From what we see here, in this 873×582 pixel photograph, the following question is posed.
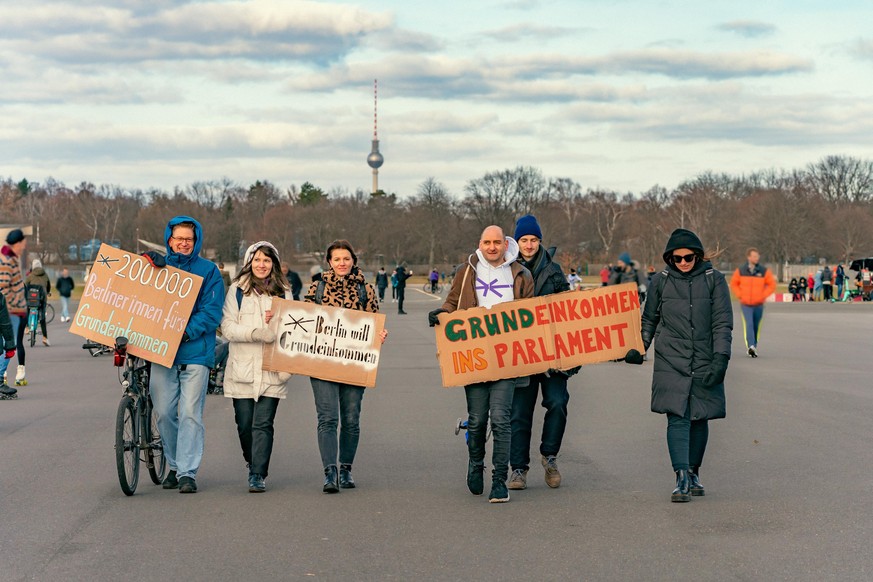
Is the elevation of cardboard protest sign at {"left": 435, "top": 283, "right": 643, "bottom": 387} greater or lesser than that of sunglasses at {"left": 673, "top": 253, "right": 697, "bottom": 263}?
lesser

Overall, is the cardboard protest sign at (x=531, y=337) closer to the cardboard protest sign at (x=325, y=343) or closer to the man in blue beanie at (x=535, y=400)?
the man in blue beanie at (x=535, y=400)

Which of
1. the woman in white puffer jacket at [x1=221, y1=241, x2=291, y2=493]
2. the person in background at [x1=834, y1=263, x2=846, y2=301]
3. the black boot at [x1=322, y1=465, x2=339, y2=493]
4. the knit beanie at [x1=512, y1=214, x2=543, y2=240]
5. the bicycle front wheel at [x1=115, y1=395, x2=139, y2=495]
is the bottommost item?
the person in background at [x1=834, y1=263, x2=846, y2=301]

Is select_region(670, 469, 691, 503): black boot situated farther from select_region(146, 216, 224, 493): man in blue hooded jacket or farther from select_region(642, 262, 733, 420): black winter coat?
select_region(146, 216, 224, 493): man in blue hooded jacket

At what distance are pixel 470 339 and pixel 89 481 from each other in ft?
9.50

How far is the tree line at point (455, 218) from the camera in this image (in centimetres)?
12175

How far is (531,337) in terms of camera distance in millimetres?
8688

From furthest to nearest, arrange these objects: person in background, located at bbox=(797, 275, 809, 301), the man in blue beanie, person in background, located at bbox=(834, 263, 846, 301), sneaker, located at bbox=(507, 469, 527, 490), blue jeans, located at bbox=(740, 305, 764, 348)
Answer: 1. person in background, located at bbox=(797, 275, 809, 301)
2. person in background, located at bbox=(834, 263, 846, 301)
3. blue jeans, located at bbox=(740, 305, 764, 348)
4. the man in blue beanie
5. sneaker, located at bbox=(507, 469, 527, 490)

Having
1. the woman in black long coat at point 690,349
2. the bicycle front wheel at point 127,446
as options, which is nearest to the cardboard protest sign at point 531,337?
the woman in black long coat at point 690,349

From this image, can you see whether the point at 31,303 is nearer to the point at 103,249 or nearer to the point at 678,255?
the point at 103,249

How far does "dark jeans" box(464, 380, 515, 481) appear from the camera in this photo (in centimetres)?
805

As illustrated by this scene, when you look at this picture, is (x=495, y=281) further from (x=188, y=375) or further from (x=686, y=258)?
(x=188, y=375)

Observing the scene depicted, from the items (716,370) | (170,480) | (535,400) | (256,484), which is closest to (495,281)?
(535,400)

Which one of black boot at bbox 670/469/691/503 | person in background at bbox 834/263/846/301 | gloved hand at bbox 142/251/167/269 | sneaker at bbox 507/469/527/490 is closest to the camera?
black boot at bbox 670/469/691/503

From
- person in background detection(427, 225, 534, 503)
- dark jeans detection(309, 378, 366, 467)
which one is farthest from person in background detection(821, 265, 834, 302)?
dark jeans detection(309, 378, 366, 467)
